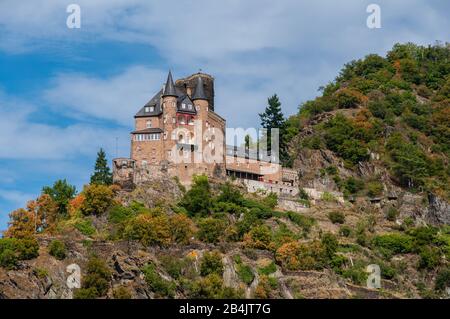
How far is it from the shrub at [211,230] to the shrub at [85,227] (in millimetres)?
8193

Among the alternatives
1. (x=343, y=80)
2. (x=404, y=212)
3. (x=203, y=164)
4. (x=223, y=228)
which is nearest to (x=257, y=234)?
(x=223, y=228)

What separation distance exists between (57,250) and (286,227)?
20134mm

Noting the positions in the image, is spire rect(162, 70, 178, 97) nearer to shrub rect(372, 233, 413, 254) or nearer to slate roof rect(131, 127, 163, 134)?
slate roof rect(131, 127, 163, 134)

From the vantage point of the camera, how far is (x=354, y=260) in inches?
3617

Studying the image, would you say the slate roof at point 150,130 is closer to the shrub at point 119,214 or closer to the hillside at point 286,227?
the hillside at point 286,227

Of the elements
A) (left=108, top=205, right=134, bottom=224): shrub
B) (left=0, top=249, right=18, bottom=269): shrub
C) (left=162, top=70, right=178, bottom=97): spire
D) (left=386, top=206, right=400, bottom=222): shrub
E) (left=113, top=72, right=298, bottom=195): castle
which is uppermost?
(left=162, top=70, right=178, bottom=97): spire

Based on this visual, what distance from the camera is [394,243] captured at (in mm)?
96188

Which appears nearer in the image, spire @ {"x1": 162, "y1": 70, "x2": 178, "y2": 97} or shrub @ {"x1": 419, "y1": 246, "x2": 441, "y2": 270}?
shrub @ {"x1": 419, "y1": 246, "x2": 441, "y2": 270}

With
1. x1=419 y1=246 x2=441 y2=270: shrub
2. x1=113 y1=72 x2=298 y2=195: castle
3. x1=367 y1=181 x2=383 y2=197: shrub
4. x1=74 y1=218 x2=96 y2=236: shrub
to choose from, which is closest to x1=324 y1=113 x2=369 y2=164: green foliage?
x1=367 y1=181 x2=383 y2=197: shrub

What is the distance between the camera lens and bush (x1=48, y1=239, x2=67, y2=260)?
85.0 metres

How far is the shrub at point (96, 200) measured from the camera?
303 feet

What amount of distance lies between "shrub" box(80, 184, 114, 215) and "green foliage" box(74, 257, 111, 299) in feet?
30.1

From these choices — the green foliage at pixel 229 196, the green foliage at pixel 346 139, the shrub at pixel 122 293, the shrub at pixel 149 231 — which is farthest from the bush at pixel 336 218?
the shrub at pixel 122 293

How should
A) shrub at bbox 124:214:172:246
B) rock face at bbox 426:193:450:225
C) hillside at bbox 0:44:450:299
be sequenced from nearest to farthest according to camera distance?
hillside at bbox 0:44:450:299 < shrub at bbox 124:214:172:246 < rock face at bbox 426:193:450:225
